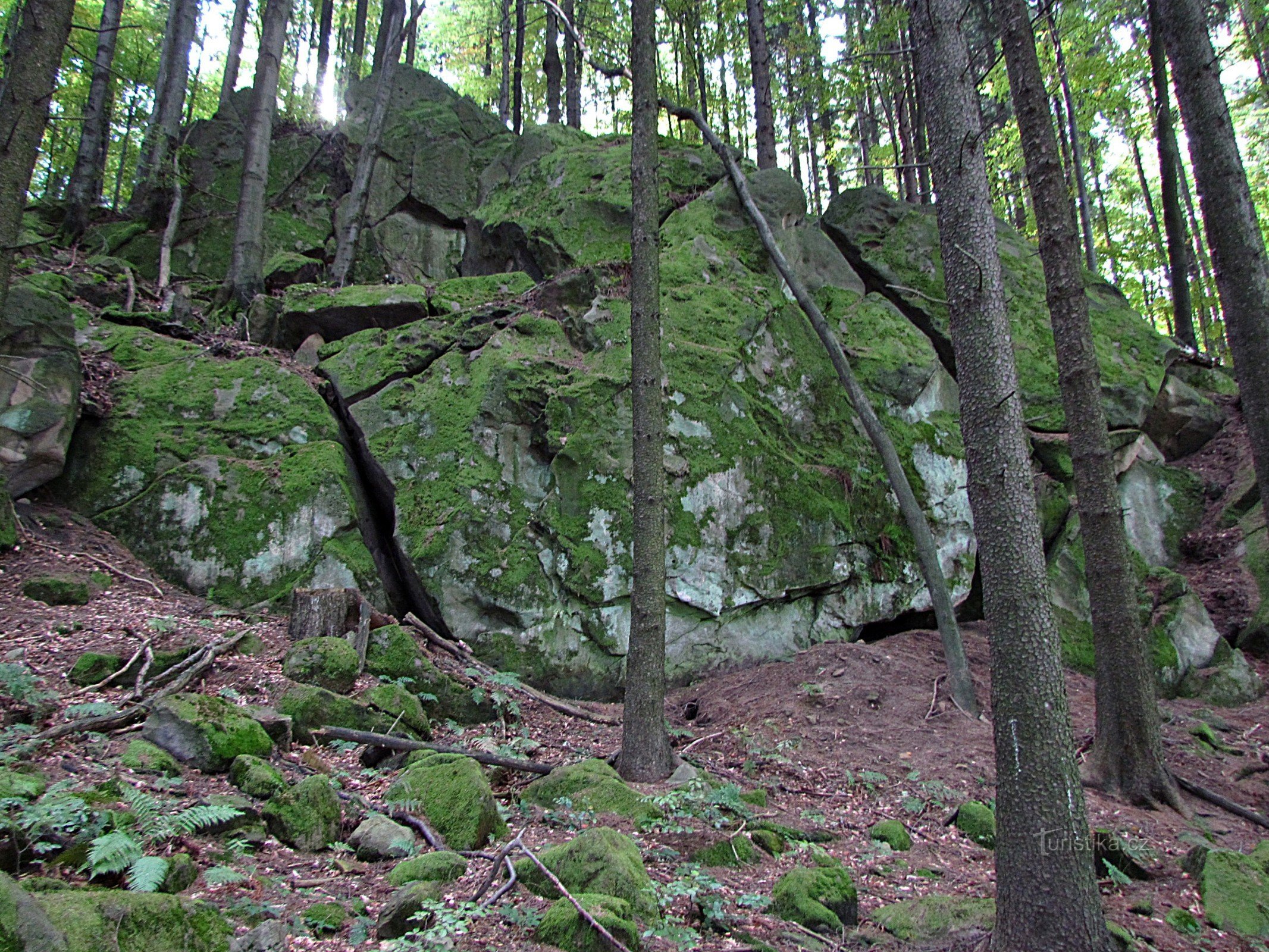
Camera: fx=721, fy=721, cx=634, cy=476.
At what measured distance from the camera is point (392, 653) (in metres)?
6.53

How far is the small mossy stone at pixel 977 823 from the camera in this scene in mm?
5461

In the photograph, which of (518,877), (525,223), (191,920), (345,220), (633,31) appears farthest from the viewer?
(345,220)

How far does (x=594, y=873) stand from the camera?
370cm

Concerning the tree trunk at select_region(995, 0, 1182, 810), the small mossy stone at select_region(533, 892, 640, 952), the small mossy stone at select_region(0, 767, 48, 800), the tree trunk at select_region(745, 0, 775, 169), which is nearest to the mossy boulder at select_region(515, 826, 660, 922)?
the small mossy stone at select_region(533, 892, 640, 952)

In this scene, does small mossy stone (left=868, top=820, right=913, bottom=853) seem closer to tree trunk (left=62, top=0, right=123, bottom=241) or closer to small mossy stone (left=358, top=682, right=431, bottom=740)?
small mossy stone (left=358, top=682, right=431, bottom=740)

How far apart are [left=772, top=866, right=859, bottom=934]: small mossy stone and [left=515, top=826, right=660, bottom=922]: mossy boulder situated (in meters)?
0.75

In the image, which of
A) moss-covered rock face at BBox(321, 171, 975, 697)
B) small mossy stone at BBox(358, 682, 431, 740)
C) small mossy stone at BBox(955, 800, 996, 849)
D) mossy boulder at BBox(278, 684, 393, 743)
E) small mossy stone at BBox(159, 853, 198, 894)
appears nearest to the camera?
small mossy stone at BBox(159, 853, 198, 894)

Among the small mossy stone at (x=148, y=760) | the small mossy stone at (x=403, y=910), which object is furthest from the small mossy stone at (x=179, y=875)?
the small mossy stone at (x=148, y=760)

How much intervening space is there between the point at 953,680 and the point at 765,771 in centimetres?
293

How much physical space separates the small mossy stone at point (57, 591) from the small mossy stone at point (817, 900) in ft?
19.4

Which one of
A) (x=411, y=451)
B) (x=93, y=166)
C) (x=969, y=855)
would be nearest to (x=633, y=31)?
(x=411, y=451)

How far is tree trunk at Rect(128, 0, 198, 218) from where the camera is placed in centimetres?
Answer: 1409

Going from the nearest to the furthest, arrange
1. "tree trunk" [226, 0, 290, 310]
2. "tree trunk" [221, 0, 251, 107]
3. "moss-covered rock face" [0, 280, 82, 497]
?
"moss-covered rock face" [0, 280, 82, 497]
"tree trunk" [226, 0, 290, 310]
"tree trunk" [221, 0, 251, 107]

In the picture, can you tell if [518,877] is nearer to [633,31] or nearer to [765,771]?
[765,771]
